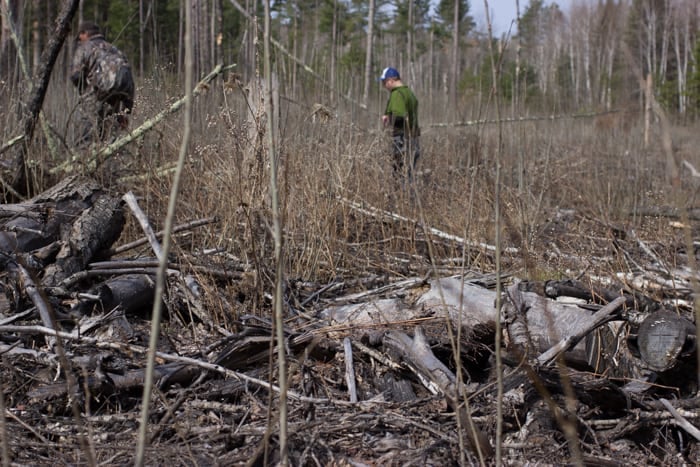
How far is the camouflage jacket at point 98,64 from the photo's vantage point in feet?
18.0

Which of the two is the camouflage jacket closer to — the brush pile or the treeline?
the treeline

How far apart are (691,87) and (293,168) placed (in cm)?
2503

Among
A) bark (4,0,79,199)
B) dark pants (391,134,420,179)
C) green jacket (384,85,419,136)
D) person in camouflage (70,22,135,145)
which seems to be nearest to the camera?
bark (4,0,79,199)

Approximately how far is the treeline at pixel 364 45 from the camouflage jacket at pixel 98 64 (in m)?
0.29

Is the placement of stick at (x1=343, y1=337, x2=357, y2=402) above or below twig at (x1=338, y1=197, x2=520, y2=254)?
below

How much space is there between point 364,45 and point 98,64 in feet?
61.8

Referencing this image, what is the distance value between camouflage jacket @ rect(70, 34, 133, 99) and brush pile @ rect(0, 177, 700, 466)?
2.49 meters

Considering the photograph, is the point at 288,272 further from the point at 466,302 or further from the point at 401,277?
the point at 466,302

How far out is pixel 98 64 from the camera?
5656mm

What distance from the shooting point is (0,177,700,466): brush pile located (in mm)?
1889

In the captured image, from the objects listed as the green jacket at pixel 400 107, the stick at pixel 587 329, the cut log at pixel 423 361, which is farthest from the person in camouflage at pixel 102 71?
the stick at pixel 587 329

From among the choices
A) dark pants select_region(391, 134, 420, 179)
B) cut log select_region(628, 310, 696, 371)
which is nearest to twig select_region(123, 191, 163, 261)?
dark pants select_region(391, 134, 420, 179)

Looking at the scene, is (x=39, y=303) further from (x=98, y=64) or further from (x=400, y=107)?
(x=400, y=107)

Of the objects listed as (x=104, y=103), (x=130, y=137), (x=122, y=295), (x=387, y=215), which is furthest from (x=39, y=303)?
(x=104, y=103)
